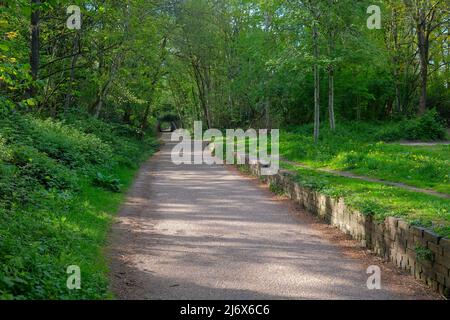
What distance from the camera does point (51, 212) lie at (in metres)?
8.21

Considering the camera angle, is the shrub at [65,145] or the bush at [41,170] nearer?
the bush at [41,170]

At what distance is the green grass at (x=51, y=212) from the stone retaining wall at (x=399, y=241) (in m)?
4.13

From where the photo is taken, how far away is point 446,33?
3512 cm

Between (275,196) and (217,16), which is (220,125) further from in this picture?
(275,196)

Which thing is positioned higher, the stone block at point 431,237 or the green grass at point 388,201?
the green grass at point 388,201

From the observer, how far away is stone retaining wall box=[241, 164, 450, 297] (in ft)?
18.7

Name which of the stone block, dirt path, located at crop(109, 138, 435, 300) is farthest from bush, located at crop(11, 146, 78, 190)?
the stone block

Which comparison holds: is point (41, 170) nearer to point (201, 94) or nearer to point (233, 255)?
point (233, 255)

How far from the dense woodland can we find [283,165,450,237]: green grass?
39mm

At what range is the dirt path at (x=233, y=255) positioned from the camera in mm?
5875

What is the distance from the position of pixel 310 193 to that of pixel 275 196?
7.87ft

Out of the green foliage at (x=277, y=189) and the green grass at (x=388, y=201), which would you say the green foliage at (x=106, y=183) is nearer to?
the green foliage at (x=277, y=189)

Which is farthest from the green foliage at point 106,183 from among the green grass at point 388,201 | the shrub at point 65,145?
the green grass at point 388,201
